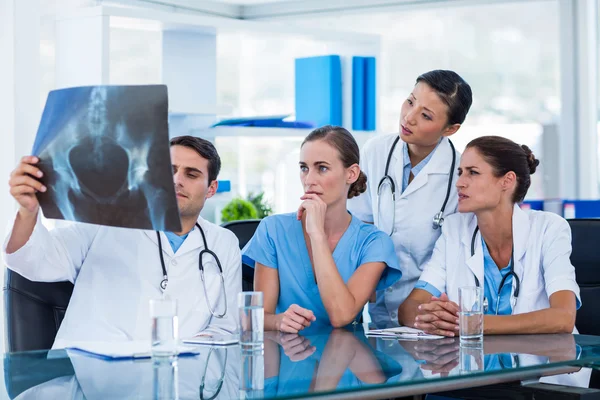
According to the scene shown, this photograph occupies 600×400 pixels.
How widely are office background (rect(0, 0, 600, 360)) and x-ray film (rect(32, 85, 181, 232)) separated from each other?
6.85ft

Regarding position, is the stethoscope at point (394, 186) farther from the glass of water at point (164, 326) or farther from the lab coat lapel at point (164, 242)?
the glass of water at point (164, 326)

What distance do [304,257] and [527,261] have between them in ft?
2.15

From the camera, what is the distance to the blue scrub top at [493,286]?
2.49 meters

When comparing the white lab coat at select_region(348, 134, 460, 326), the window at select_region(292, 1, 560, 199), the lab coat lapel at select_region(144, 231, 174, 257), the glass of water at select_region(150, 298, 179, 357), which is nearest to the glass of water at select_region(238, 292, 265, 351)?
the glass of water at select_region(150, 298, 179, 357)

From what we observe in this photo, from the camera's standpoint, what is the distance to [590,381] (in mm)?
2363

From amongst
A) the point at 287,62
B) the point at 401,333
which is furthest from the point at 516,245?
the point at 287,62

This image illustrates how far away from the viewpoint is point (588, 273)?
9.04ft

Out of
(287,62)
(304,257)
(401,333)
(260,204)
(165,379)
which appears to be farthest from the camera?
(287,62)

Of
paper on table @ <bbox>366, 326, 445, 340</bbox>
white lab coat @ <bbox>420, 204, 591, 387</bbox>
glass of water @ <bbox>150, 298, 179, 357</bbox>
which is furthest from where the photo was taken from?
white lab coat @ <bbox>420, 204, 591, 387</bbox>

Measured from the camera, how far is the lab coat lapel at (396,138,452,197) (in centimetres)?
284

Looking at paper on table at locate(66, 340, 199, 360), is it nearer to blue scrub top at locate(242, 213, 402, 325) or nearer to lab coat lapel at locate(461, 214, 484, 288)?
blue scrub top at locate(242, 213, 402, 325)

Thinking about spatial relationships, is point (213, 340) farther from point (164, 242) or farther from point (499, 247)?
point (499, 247)

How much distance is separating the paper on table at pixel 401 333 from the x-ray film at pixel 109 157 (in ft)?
2.35

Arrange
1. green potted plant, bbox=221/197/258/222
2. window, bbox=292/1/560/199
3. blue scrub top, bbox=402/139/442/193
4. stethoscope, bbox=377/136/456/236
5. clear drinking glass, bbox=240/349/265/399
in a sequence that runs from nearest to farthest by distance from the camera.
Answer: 1. clear drinking glass, bbox=240/349/265/399
2. stethoscope, bbox=377/136/456/236
3. blue scrub top, bbox=402/139/442/193
4. green potted plant, bbox=221/197/258/222
5. window, bbox=292/1/560/199
